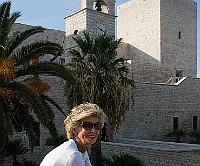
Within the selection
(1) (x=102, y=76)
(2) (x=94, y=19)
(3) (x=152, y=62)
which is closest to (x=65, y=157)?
(1) (x=102, y=76)

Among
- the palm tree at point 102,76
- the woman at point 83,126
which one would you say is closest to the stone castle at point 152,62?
the palm tree at point 102,76

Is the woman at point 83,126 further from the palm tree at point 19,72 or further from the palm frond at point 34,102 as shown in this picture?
the palm tree at point 19,72

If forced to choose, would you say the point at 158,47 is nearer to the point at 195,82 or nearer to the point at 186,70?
the point at 186,70

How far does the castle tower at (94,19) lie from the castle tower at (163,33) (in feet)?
22.5

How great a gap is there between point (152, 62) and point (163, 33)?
2357 mm

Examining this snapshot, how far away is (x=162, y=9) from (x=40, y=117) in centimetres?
2202

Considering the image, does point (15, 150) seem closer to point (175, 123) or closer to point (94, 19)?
point (94, 19)

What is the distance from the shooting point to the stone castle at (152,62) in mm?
17328

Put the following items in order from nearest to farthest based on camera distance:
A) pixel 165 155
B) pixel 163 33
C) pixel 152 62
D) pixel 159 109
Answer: pixel 165 155 → pixel 159 109 → pixel 163 33 → pixel 152 62

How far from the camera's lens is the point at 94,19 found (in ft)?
70.1

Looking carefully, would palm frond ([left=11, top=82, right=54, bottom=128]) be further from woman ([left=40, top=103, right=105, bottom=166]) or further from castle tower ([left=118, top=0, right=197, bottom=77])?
castle tower ([left=118, top=0, right=197, bottom=77])

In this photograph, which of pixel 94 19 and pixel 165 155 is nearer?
pixel 165 155

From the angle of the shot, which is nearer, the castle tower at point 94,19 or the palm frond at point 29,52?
the palm frond at point 29,52

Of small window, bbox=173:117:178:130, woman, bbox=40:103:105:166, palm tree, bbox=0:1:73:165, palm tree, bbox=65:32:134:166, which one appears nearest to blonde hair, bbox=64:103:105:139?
woman, bbox=40:103:105:166
